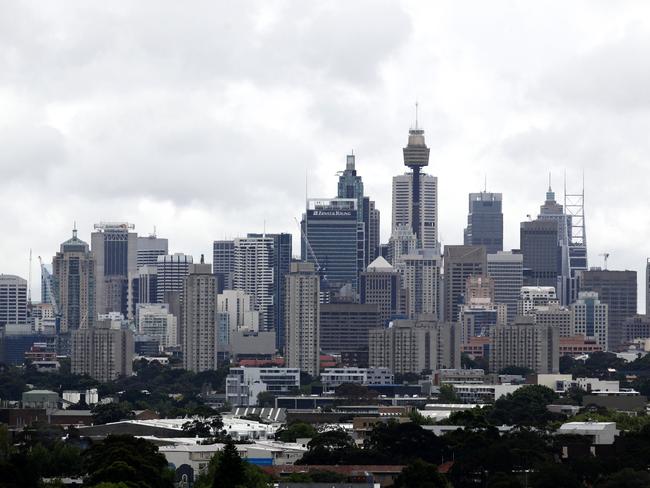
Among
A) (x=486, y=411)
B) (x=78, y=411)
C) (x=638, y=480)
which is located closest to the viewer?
(x=638, y=480)

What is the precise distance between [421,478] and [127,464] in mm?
10713

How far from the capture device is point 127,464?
94000mm

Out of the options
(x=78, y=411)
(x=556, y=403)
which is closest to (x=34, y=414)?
(x=78, y=411)

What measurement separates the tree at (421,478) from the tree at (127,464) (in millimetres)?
8535

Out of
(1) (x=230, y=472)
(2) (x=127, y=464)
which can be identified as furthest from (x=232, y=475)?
(2) (x=127, y=464)

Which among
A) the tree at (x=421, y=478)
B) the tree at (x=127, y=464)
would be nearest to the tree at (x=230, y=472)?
the tree at (x=127, y=464)

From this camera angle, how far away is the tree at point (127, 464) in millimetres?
91500

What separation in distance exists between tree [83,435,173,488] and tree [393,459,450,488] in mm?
8535

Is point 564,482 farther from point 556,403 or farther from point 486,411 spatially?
point 556,403

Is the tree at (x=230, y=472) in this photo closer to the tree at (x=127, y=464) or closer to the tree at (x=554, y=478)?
the tree at (x=127, y=464)

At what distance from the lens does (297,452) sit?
121688mm

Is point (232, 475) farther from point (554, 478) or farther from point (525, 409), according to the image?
point (525, 409)

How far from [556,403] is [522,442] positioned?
77.4m

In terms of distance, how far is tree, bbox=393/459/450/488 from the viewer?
95125mm
